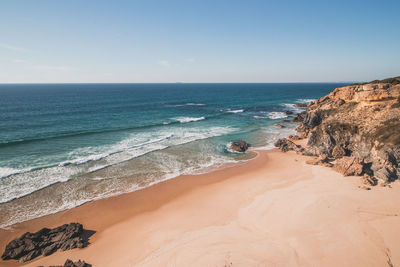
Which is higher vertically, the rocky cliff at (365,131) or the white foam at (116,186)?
the rocky cliff at (365,131)

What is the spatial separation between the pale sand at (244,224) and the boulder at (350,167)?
698 mm

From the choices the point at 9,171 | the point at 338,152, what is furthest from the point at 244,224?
the point at 9,171

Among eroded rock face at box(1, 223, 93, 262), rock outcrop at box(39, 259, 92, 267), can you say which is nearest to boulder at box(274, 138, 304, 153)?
eroded rock face at box(1, 223, 93, 262)

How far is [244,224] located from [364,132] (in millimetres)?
17184

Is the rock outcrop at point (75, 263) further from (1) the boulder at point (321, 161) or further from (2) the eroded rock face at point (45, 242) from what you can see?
(1) the boulder at point (321, 161)

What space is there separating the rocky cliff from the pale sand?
7.37 ft

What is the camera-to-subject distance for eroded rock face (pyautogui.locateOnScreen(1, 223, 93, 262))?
10.5m

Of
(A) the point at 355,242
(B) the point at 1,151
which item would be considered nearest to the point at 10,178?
(B) the point at 1,151

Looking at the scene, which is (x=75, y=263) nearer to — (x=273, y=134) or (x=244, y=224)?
(x=244, y=224)

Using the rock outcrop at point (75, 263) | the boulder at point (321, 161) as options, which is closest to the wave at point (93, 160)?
the rock outcrop at point (75, 263)

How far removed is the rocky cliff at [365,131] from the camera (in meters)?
16.7

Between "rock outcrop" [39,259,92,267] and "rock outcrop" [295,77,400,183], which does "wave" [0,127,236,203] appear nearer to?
"rock outcrop" [39,259,92,267]

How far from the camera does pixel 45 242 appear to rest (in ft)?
36.6

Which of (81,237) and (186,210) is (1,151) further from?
(186,210)
